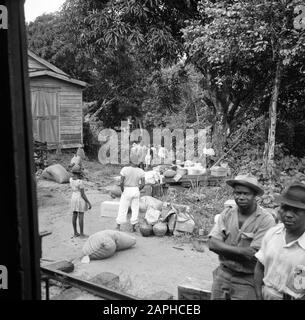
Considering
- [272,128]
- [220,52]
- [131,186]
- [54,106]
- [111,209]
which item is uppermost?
[220,52]

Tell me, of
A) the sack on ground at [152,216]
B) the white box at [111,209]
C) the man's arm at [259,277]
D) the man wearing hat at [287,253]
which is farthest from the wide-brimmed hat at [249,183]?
the white box at [111,209]

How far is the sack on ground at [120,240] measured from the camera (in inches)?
294

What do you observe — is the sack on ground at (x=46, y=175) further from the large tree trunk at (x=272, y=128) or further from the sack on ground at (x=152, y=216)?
the large tree trunk at (x=272, y=128)

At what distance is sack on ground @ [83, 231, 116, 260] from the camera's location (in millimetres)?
7062

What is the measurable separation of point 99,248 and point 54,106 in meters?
12.7

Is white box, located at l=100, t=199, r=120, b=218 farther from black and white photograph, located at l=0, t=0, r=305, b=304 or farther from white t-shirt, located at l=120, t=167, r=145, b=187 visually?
white t-shirt, located at l=120, t=167, r=145, b=187

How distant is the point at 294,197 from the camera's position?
3090mm

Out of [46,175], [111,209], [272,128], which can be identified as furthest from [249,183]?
[46,175]

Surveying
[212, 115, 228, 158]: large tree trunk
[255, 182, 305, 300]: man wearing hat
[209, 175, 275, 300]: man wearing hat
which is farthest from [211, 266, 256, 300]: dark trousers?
[212, 115, 228, 158]: large tree trunk

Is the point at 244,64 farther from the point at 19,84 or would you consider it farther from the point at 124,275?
the point at 19,84

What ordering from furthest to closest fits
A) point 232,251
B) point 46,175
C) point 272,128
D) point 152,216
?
1. point 46,175
2. point 272,128
3. point 152,216
4. point 232,251

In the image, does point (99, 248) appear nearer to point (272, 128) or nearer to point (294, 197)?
point (294, 197)
